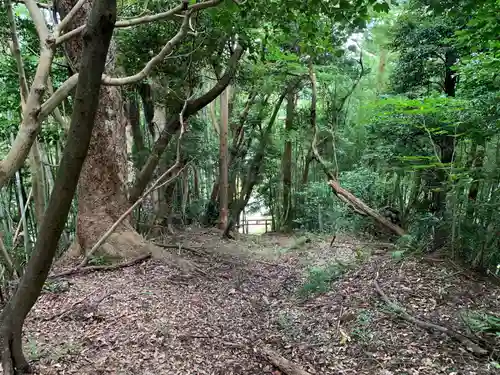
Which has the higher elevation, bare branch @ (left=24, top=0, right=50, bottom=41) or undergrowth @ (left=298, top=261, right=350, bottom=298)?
bare branch @ (left=24, top=0, right=50, bottom=41)

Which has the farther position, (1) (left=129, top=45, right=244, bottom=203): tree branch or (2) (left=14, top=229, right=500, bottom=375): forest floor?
(1) (left=129, top=45, right=244, bottom=203): tree branch

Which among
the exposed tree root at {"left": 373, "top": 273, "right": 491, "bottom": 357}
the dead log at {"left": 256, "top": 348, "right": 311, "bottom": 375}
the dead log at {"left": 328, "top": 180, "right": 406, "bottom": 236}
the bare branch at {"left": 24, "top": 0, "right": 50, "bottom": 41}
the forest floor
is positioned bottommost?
the dead log at {"left": 256, "top": 348, "right": 311, "bottom": 375}

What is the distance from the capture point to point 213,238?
305 inches

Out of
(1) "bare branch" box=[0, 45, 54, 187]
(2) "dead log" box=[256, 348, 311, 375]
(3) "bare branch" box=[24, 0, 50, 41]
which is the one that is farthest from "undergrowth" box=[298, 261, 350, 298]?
(3) "bare branch" box=[24, 0, 50, 41]

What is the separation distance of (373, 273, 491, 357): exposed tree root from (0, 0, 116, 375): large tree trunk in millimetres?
Answer: 2818

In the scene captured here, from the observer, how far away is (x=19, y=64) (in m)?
2.47

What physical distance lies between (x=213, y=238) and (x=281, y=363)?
5.06 meters

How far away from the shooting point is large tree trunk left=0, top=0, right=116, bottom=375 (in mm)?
1396

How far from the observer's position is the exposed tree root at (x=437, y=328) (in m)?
2.59

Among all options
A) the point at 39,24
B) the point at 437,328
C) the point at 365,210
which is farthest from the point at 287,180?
the point at 39,24

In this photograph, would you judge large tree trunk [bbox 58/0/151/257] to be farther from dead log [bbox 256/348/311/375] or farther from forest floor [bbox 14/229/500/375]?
dead log [bbox 256/348/311/375]

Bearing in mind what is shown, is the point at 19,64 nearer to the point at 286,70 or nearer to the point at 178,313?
the point at 178,313

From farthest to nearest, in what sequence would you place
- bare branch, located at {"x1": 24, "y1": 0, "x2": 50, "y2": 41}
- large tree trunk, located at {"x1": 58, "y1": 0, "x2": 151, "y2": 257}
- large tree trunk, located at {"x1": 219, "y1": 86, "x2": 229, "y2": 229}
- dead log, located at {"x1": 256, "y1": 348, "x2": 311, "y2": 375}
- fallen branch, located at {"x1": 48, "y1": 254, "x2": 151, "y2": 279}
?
1. large tree trunk, located at {"x1": 219, "y1": 86, "x2": 229, "y2": 229}
2. large tree trunk, located at {"x1": 58, "y1": 0, "x2": 151, "y2": 257}
3. fallen branch, located at {"x1": 48, "y1": 254, "x2": 151, "y2": 279}
4. dead log, located at {"x1": 256, "y1": 348, "x2": 311, "y2": 375}
5. bare branch, located at {"x1": 24, "y1": 0, "x2": 50, "y2": 41}

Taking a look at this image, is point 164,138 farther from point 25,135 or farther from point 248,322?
point 25,135
